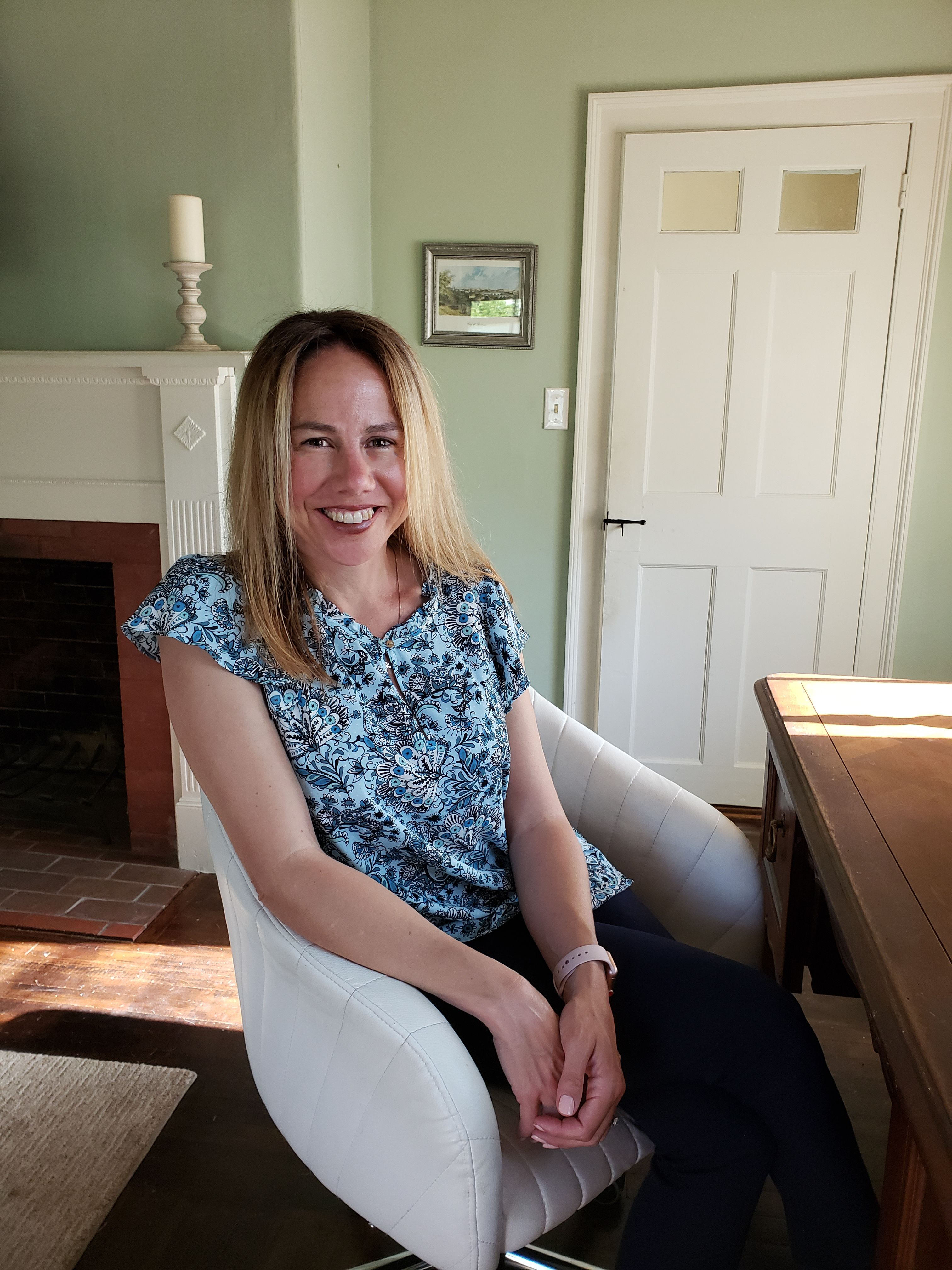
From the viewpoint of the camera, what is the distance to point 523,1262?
132cm

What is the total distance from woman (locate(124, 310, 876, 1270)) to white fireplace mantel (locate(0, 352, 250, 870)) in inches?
46.2

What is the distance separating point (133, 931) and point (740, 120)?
272 cm

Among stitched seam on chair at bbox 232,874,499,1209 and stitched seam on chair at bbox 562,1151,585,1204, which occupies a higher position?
stitched seam on chair at bbox 232,874,499,1209

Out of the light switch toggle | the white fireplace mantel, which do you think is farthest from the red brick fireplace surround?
the light switch toggle

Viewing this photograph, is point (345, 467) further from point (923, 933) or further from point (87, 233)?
point (87, 233)

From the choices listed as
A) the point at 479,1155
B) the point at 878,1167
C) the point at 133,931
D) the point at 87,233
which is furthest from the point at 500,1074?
the point at 87,233

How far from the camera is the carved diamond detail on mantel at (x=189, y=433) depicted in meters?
2.29

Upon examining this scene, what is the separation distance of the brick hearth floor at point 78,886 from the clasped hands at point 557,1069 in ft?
5.05

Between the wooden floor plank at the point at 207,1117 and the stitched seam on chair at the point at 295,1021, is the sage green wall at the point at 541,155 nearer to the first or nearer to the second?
the wooden floor plank at the point at 207,1117

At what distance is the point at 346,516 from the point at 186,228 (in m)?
1.39

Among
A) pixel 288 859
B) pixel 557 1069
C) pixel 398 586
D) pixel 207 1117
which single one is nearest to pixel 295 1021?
pixel 288 859

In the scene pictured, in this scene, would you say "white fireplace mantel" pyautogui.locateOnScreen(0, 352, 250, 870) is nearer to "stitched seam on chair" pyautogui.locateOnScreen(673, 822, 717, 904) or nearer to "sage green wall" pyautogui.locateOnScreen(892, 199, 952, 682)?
"stitched seam on chair" pyautogui.locateOnScreen(673, 822, 717, 904)

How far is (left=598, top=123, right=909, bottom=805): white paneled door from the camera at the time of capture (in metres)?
2.68

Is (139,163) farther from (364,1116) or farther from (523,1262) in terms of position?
(523,1262)
